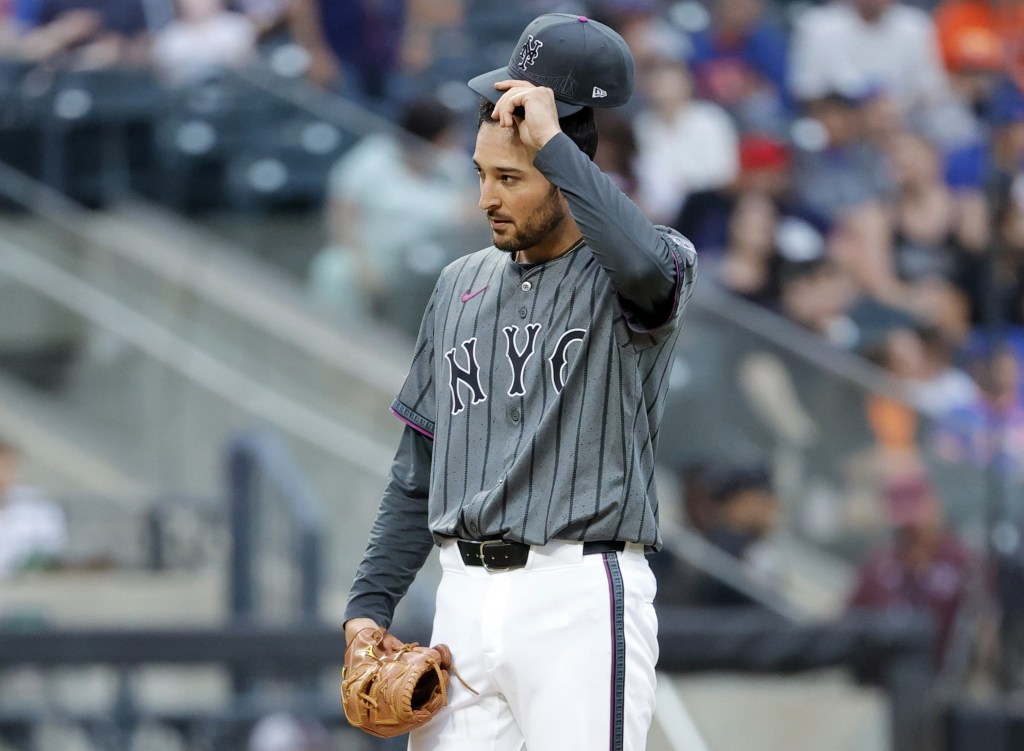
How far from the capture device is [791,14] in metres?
10.8

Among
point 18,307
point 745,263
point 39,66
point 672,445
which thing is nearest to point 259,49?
point 39,66

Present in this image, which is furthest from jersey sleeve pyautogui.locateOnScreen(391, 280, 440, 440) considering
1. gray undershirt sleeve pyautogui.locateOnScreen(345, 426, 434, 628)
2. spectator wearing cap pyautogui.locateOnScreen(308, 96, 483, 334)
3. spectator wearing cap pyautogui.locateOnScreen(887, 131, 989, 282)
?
spectator wearing cap pyautogui.locateOnScreen(887, 131, 989, 282)

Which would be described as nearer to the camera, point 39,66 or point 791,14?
point 39,66

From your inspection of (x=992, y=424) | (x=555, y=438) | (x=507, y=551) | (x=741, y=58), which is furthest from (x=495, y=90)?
(x=741, y=58)

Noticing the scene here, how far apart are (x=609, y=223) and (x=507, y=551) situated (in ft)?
1.78

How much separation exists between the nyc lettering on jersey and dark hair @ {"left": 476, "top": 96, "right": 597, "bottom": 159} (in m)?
0.30

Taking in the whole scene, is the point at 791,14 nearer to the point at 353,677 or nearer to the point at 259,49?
the point at 259,49

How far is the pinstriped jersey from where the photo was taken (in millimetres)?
2643

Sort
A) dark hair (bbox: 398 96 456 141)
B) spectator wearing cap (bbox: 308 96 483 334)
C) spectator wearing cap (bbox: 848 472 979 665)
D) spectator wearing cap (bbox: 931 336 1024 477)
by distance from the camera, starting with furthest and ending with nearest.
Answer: dark hair (bbox: 398 96 456 141) → spectator wearing cap (bbox: 308 96 483 334) → spectator wearing cap (bbox: 848 472 979 665) → spectator wearing cap (bbox: 931 336 1024 477)

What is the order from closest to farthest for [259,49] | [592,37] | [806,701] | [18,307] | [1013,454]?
1. [592,37]
2. [806,701]
3. [1013,454]
4. [18,307]
5. [259,49]

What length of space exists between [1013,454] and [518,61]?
180 inches

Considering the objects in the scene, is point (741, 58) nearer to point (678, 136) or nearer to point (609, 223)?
point (678, 136)

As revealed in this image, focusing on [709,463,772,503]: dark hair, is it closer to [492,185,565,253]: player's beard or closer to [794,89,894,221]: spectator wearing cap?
[794,89,894,221]: spectator wearing cap

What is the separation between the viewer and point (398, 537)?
9.63ft
